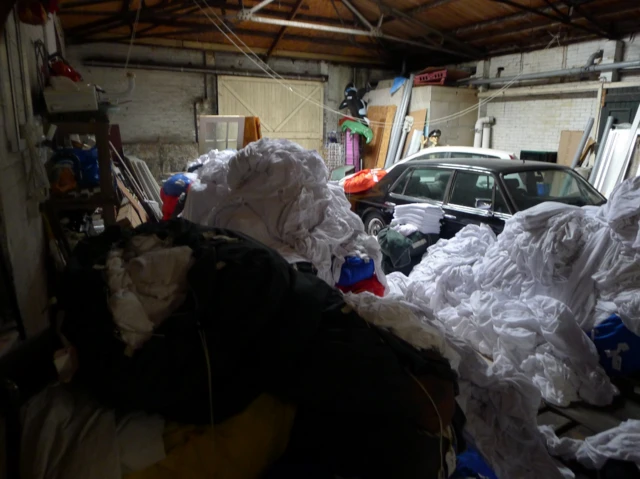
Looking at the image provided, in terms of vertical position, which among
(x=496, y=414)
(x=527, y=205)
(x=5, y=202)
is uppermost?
(x=5, y=202)

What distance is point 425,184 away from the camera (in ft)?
19.2

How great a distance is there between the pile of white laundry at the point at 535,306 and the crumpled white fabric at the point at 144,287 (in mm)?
1236

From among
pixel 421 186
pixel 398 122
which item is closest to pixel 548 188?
pixel 421 186

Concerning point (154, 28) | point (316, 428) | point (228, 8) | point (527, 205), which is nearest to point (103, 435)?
point (316, 428)

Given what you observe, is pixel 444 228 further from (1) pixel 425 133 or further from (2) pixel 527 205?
(1) pixel 425 133

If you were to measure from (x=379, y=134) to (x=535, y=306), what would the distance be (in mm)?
8859

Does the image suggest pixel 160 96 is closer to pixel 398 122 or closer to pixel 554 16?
pixel 398 122

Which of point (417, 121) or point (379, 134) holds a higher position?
point (417, 121)

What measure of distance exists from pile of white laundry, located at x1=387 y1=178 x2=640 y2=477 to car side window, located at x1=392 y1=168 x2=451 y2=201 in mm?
1179

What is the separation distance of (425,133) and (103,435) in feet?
34.6

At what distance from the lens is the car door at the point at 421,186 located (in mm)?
5621

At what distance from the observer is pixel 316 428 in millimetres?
1629

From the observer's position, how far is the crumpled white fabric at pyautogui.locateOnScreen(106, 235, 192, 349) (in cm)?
154

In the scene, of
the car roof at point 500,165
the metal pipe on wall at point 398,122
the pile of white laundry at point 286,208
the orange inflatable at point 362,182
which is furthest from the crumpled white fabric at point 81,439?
the metal pipe on wall at point 398,122
